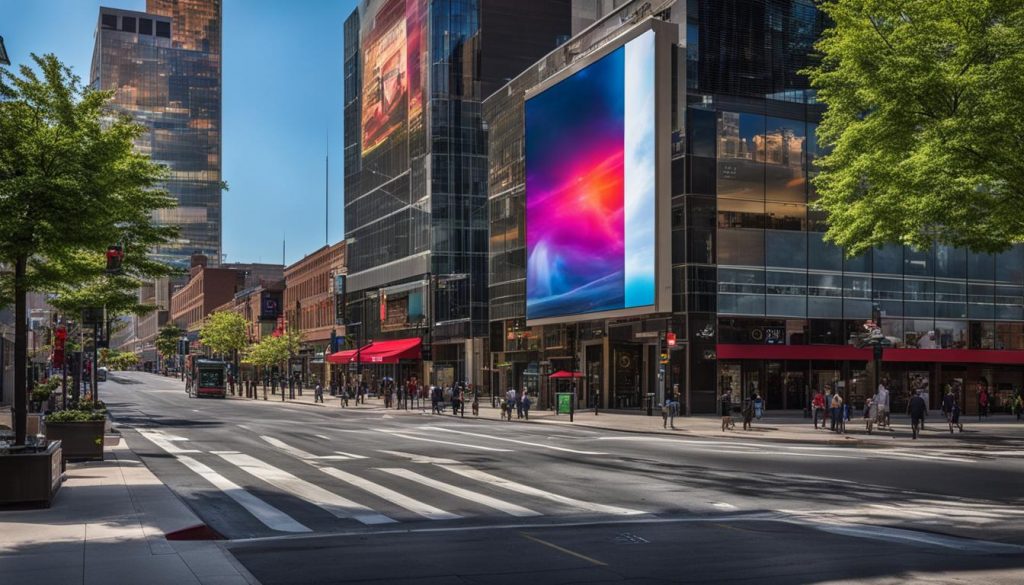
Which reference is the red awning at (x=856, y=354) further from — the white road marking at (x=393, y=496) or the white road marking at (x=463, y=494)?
the white road marking at (x=393, y=496)

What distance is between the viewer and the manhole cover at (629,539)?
46.1 feet

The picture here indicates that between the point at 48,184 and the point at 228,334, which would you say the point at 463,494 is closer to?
the point at 48,184

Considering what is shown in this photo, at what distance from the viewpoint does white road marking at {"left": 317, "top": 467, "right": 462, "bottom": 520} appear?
17.1 meters

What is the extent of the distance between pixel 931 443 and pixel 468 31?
64.1m

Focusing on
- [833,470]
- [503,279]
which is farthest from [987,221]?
[503,279]

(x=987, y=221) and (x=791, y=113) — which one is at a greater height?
(x=791, y=113)

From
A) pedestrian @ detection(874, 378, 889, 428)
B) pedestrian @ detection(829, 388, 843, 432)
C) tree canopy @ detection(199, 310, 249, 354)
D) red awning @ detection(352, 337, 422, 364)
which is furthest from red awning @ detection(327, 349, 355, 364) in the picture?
pedestrian @ detection(874, 378, 889, 428)

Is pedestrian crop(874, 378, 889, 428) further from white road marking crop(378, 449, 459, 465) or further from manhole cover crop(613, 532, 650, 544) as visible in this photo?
manhole cover crop(613, 532, 650, 544)

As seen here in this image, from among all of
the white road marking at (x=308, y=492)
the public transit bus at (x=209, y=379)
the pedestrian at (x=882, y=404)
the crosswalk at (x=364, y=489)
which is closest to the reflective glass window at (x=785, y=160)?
the pedestrian at (x=882, y=404)

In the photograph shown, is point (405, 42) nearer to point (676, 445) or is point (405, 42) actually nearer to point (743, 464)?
point (676, 445)

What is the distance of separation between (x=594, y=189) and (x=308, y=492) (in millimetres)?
43277

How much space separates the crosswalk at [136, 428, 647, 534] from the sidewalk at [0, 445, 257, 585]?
5.73ft

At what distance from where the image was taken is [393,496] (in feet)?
63.7

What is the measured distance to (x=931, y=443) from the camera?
3519 centimetres
